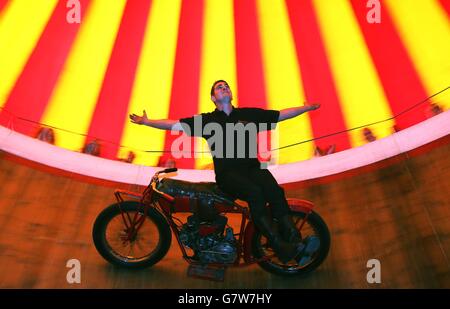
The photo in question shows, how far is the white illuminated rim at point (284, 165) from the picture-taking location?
4.35 metres

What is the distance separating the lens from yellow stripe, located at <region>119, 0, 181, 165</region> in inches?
208

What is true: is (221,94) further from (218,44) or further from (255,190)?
(218,44)

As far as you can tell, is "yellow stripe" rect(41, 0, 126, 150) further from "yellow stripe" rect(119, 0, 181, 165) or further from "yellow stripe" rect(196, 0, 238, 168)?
"yellow stripe" rect(196, 0, 238, 168)

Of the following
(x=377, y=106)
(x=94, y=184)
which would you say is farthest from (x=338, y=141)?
(x=94, y=184)

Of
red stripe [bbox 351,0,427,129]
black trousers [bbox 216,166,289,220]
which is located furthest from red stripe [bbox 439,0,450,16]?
black trousers [bbox 216,166,289,220]

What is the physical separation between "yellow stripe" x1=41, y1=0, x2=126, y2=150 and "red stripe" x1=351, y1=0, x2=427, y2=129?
3.65m

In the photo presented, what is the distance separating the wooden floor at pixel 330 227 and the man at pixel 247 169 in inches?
21.0

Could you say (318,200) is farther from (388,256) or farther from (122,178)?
(122,178)

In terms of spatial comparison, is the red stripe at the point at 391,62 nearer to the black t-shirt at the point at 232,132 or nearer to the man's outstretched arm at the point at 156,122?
the black t-shirt at the point at 232,132

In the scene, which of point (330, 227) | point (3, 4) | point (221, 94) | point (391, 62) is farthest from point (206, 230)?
point (3, 4)

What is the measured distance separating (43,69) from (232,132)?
369 centimetres

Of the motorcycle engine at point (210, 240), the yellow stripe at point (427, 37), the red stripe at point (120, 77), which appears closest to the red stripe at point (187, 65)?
the red stripe at point (120, 77)

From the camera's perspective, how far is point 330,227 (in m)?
3.49
